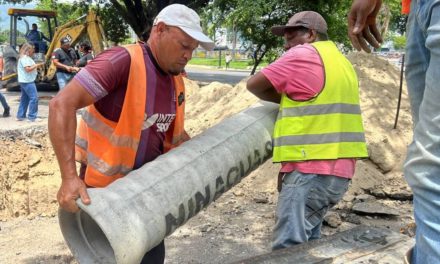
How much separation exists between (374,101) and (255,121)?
16.3ft

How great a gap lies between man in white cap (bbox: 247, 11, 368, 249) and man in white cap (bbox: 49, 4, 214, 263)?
0.60 meters

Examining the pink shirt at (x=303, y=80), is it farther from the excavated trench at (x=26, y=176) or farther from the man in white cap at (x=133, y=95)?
the excavated trench at (x=26, y=176)

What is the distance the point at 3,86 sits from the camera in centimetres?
1748

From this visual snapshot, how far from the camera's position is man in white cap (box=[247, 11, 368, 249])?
317cm

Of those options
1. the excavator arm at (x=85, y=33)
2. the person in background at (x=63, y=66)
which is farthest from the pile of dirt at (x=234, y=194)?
the excavator arm at (x=85, y=33)

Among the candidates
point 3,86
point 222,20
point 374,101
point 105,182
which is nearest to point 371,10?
point 105,182

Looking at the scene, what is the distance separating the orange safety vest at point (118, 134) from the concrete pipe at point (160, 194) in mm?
247

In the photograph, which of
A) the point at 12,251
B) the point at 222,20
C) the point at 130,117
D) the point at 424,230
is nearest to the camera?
the point at 424,230

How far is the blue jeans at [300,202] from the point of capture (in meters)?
3.19

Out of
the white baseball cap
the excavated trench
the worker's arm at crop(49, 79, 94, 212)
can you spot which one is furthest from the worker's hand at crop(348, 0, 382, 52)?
the excavated trench

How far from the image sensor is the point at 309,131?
3172 millimetres

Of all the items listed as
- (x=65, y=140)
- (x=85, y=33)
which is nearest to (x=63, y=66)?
(x=85, y=33)

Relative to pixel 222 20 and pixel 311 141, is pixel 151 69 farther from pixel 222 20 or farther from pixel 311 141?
pixel 222 20

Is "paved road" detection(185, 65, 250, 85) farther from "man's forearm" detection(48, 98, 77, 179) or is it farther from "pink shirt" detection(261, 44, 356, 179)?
"man's forearm" detection(48, 98, 77, 179)
